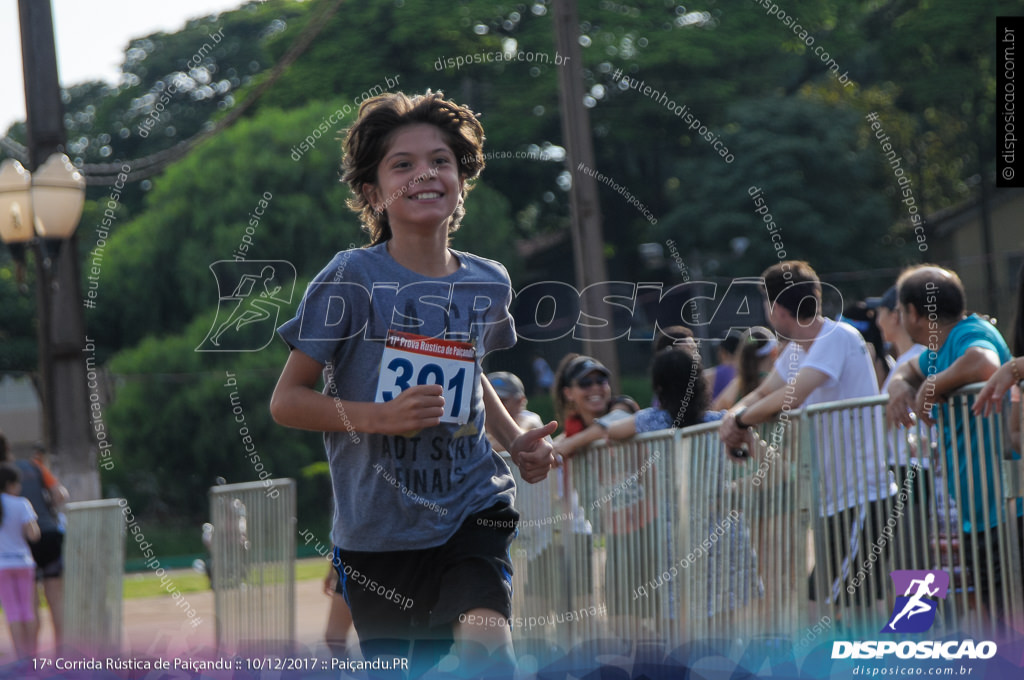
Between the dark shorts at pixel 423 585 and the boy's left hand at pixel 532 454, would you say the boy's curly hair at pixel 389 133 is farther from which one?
the dark shorts at pixel 423 585

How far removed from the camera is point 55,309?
7504 mm

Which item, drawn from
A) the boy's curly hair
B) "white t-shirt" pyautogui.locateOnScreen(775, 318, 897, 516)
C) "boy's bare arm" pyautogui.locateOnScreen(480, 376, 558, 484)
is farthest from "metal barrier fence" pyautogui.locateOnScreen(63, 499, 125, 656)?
"boy's bare arm" pyautogui.locateOnScreen(480, 376, 558, 484)

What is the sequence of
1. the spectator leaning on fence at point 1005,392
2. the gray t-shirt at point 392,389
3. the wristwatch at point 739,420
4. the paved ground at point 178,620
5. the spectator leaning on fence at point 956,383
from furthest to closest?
the paved ground at point 178,620 < the wristwatch at point 739,420 < the spectator leaning on fence at point 956,383 < the spectator leaning on fence at point 1005,392 < the gray t-shirt at point 392,389

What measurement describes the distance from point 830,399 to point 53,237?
479 cm

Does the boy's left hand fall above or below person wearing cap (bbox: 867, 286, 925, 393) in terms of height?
below

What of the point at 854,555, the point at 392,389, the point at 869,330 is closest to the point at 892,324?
the point at 869,330

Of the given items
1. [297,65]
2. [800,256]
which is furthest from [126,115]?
[800,256]

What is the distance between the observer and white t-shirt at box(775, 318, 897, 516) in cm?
450

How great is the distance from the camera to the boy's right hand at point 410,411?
A: 272 centimetres

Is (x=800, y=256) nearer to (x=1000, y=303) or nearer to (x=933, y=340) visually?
(x=1000, y=303)

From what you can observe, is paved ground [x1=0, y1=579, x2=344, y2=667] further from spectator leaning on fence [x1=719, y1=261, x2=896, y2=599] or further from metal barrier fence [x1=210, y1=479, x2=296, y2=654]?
spectator leaning on fence [x1=719, y1=261, x2=896, y2=599]

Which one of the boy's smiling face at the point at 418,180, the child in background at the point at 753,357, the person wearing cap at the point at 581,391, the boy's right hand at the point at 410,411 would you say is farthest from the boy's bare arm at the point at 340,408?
the child in background at the point at 753,357

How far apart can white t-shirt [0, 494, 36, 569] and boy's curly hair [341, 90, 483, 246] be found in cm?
589

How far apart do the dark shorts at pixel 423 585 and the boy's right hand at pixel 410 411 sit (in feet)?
1.01
